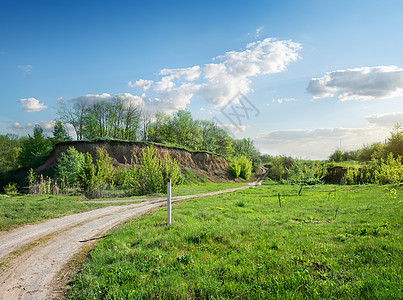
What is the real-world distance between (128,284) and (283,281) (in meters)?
2.99

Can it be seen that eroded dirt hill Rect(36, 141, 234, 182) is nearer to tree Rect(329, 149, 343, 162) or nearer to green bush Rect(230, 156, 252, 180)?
green bush Rect(230, 156, 252, 180)

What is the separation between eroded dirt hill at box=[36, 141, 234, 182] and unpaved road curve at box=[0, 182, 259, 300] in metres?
25.1

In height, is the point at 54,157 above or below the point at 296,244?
above

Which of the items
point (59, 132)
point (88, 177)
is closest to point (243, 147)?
point (59, 132)

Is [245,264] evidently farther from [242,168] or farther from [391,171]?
[242,168]

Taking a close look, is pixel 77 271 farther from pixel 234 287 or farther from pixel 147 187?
pixel 147 187

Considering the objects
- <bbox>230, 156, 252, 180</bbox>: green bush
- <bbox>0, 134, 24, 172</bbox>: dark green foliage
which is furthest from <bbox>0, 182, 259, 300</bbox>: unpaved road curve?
<bbox>0, 134, 24, 172</bbox>: dark green foliage

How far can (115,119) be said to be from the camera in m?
63.4

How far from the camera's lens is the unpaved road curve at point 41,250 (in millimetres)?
4312

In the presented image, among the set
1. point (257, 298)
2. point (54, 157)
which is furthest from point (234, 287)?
point (54, 157)

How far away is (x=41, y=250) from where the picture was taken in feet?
20.5

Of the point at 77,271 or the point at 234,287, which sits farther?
the point at 77,271

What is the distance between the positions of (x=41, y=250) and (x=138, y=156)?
34432 mm

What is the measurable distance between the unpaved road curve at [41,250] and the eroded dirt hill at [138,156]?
82.4ft
